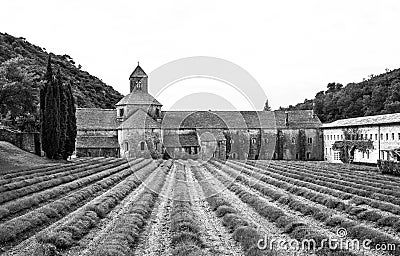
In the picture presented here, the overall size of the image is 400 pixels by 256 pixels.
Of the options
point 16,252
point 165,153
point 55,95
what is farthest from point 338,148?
point 16,252

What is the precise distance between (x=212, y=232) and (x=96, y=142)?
49408mm

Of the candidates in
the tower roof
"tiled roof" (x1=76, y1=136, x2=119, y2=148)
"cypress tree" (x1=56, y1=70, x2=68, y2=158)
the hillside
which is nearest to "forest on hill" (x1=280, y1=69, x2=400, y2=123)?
the tower roof

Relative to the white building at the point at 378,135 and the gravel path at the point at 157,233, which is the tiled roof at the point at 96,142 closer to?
the white building at the point at 378,135

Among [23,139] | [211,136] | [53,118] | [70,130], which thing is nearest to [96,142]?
[70,130]

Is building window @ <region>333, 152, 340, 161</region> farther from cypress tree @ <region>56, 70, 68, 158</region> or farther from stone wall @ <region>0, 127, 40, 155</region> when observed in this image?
stone wall @ <region>0, 127, 40, 155</region>

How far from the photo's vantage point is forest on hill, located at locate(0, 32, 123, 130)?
58.7m

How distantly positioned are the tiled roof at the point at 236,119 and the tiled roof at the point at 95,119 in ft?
25.8

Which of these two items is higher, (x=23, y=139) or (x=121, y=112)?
(x=121, y=112)

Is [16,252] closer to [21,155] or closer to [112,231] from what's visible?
[112,231]

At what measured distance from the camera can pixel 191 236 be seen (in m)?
14.0

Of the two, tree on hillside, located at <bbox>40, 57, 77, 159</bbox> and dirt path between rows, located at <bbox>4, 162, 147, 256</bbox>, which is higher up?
tree on hillside, located at <bbox>40, 57, 77, 159</bbox>

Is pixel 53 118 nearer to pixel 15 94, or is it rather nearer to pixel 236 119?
pixel 15 94

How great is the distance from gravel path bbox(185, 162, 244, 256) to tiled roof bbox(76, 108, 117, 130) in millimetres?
44236

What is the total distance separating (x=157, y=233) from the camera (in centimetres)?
1516
